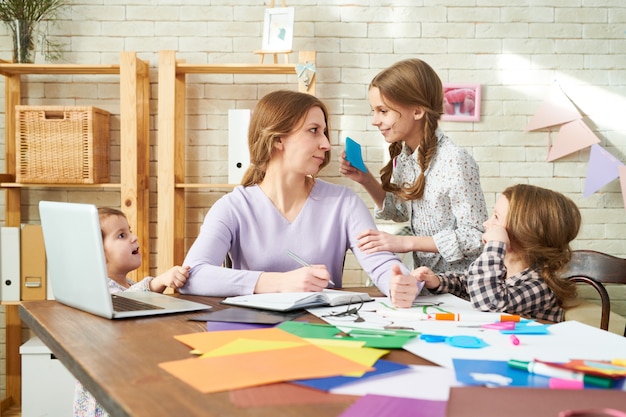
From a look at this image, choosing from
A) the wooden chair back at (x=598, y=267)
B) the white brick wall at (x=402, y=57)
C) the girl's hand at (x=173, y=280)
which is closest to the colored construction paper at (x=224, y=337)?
the girl's hand at (x=173, y=280)

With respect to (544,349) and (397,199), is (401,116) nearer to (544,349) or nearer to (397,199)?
(397,199)

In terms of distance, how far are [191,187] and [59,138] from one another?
65cm

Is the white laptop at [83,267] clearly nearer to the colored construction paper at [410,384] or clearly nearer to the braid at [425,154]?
the colored construction paper at [410,384]

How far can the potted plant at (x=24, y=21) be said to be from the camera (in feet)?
10.7

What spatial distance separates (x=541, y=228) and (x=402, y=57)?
1839 mm

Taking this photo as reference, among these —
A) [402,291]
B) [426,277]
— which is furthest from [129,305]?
[426,277]

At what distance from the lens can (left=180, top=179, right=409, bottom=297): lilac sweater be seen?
6.32 feet

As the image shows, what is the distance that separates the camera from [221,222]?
197cm

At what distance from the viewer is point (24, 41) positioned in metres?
3.32

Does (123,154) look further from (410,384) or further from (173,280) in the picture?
(410,384)

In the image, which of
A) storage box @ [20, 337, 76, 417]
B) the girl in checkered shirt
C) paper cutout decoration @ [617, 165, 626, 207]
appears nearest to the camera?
the girl in checkered shirt

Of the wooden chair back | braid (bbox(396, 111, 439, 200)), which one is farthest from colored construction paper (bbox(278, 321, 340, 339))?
the wooden chair back

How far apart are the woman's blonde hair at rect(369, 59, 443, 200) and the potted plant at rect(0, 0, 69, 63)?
1.87 m

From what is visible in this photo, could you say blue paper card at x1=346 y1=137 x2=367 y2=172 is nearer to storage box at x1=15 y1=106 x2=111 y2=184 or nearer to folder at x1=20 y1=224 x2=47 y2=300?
storage box at x1=15 y1=106 x2=111 y2=184
